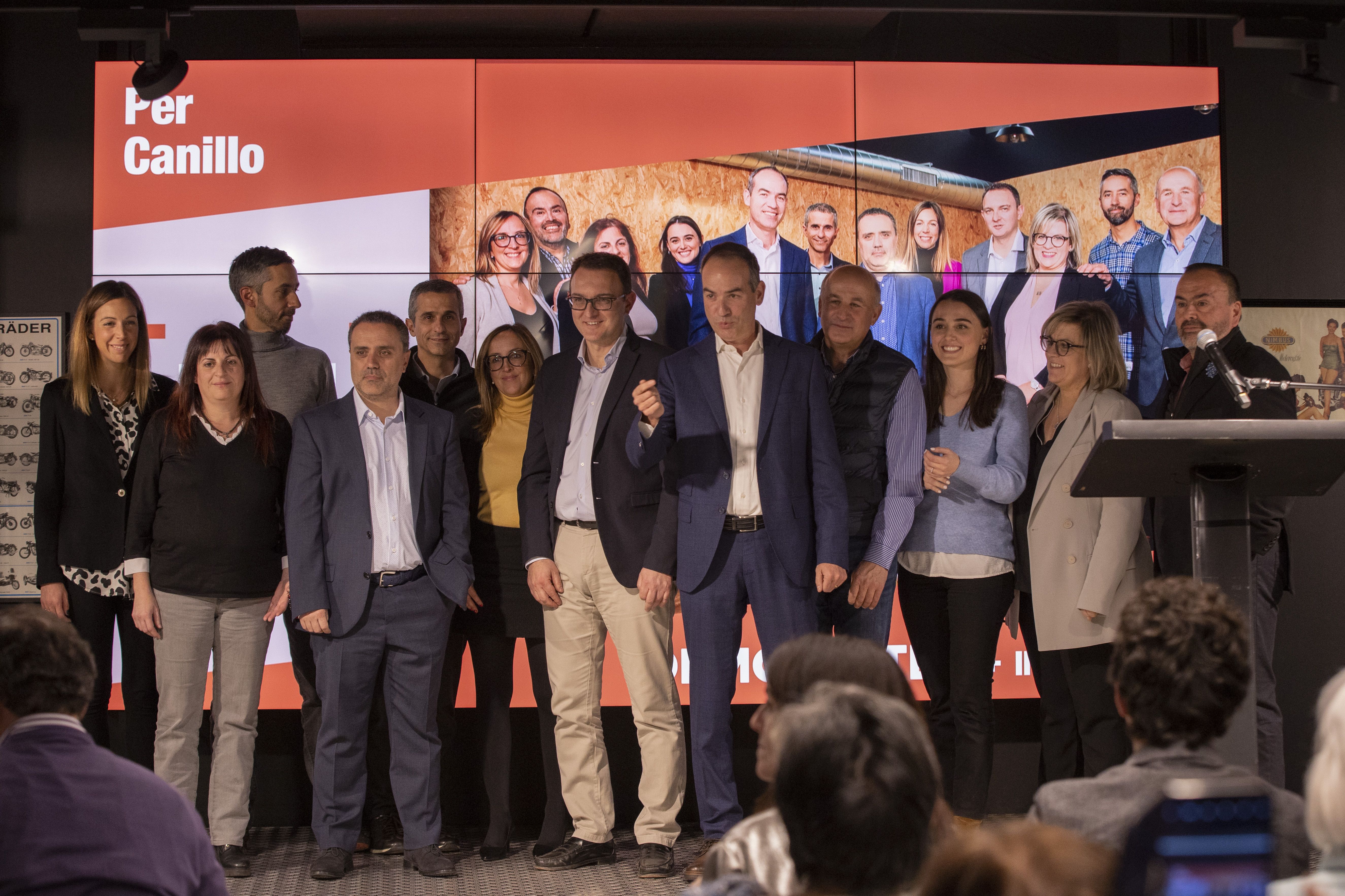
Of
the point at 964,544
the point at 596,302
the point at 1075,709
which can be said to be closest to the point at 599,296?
the point at 596,302

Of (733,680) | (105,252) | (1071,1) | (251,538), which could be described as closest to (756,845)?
(733,680)

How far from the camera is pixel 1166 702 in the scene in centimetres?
180

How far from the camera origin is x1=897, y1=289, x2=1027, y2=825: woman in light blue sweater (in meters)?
3.91

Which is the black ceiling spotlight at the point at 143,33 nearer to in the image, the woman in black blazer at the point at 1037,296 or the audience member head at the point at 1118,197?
the woman in black blazer at the point at 1037,296

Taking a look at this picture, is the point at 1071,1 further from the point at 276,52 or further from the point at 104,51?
the point at 104,51

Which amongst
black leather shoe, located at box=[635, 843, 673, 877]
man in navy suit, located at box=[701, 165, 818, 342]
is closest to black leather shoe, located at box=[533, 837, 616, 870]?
black leather shoe, located at box=[635, 843, 673, 877]

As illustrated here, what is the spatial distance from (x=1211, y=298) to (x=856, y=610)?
1666 mm

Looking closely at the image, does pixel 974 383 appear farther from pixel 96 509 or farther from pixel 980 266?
pixel 96 509

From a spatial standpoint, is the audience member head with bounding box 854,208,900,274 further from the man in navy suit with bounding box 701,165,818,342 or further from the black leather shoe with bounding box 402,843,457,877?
the black leather shoe with bounding box 402,843,457,877

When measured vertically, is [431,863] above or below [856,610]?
below

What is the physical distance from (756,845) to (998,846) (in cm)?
59

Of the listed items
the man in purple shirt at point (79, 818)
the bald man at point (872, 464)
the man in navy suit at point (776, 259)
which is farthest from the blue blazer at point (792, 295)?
the man in purple shirt at point (79, 818)

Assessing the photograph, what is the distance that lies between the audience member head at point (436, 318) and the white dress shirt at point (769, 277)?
3.81ft

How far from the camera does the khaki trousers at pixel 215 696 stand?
3.81m
